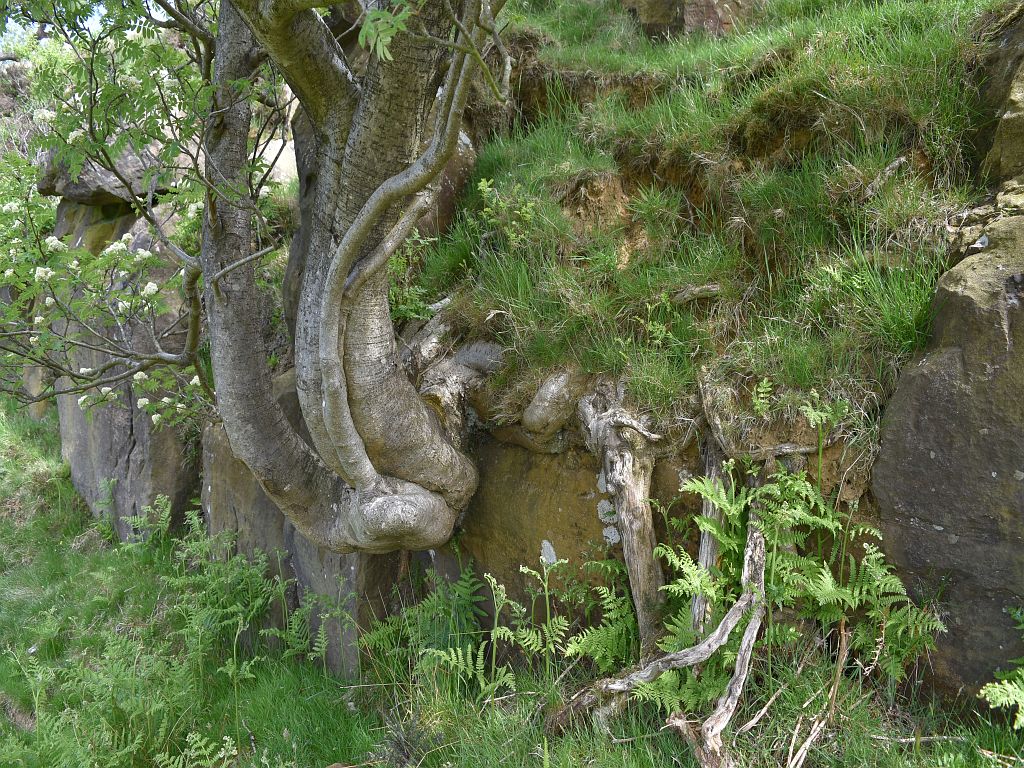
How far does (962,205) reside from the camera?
10.9 feet

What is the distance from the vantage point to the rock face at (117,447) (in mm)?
6383

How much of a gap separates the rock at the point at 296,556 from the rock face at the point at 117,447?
2.48 feet

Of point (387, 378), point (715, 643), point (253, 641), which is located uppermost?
point (387, 378)

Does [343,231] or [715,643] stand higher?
[343,231]

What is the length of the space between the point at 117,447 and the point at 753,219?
6.21 meters

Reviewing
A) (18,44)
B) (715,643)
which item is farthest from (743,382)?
(18,44)

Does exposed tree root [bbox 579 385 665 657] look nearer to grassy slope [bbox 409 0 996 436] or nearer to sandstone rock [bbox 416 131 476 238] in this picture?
grassy slope [bbox 409 0 996 436]

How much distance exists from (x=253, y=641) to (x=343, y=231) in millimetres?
3105

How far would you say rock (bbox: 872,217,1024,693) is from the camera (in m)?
→ 2.75

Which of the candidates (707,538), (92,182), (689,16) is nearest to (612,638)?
(707,538)

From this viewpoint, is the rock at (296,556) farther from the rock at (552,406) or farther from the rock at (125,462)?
the rock at (552,406)

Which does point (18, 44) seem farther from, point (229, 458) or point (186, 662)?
point (186, 662)

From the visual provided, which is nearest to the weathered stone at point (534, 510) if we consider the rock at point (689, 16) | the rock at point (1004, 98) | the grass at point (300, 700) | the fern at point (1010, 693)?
the grass at point (300, 700)

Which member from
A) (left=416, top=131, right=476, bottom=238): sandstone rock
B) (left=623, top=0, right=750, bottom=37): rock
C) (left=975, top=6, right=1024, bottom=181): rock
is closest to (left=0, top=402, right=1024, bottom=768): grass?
(left=975, top=6, right=1024, bottom=181): rock
